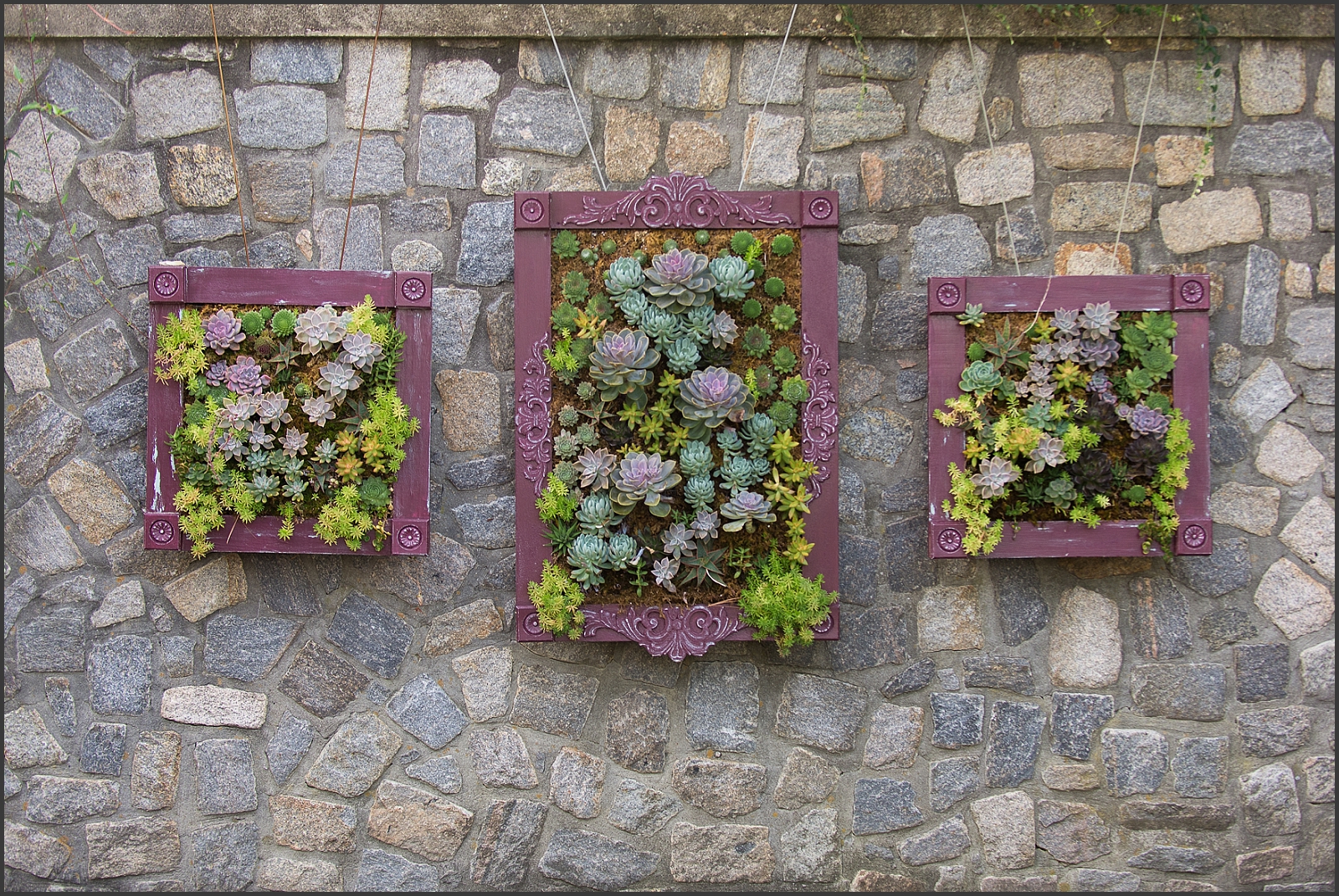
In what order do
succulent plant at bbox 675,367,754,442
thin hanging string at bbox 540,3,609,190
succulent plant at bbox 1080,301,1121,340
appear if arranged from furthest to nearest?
1. thin hanging string at bbox 540,3,609,190
2. succulent plant at bbox 1080,301,1121,340
3. succulent plant at bbox 675,367,754,442

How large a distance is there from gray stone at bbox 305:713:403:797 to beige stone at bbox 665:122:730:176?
1808 millimetres

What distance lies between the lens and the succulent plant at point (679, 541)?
263cm

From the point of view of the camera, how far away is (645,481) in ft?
8.46

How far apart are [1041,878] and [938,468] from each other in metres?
1.23

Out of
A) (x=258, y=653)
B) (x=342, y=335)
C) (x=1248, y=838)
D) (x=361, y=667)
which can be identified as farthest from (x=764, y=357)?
(x=1248, y=838)

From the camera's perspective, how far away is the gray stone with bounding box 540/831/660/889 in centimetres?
279

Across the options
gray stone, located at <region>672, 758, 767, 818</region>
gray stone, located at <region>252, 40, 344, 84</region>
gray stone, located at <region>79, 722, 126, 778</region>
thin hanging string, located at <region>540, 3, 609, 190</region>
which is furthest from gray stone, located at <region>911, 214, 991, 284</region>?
gray stone, located at <region>79, 722, 126, 778</region>

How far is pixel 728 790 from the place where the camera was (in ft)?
9.16

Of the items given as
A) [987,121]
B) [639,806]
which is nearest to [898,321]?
[987,121]

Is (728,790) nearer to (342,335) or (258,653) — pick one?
(258,653)

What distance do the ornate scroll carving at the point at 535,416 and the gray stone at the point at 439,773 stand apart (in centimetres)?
83

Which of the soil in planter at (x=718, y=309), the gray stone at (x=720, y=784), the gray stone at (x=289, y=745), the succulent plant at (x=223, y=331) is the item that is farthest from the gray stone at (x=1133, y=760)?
the succulent plant at (x=223, y=331)

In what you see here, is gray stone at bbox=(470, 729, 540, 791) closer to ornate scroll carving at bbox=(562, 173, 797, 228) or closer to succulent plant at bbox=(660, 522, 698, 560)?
succulent plant at bbox=(660, 522, 698, 560)

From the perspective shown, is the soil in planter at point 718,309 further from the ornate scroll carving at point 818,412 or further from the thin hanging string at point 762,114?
the thin hanging string at point 762,114
